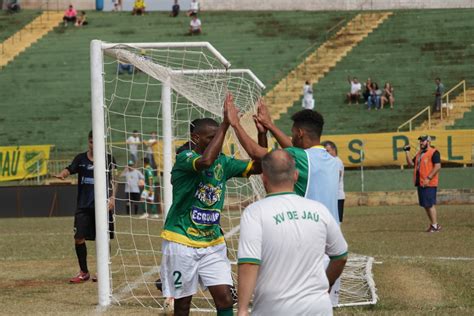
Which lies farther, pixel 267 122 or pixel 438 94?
pixel 438 94

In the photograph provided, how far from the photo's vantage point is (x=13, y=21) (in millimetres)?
50000

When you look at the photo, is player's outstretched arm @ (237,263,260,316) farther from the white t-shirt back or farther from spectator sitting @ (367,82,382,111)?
spectator sitting @ (367,82,382,111)

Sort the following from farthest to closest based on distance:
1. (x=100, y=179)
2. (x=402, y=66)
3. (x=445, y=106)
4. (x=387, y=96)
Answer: (x=402, y=66), (x=387, y=96), (x=445, y=106), (x=100, y=179)

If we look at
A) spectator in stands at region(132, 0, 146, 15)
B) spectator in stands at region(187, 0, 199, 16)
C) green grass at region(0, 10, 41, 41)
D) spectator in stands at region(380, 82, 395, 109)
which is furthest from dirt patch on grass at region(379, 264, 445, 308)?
spectator in stands at region(132, 0, 146, 15)

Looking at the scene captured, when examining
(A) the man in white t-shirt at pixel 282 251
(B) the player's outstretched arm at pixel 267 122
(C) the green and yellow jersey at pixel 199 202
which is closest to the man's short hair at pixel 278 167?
(A) the man in white t-shirt at pixel 282 251

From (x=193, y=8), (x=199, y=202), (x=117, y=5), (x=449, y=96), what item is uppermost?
(x=117, y=5)

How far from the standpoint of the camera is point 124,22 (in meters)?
49.2

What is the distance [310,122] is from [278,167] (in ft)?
6.00

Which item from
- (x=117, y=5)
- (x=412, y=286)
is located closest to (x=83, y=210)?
(x=412, y=286)

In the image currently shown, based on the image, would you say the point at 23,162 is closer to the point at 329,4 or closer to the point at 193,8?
the point at 193,8

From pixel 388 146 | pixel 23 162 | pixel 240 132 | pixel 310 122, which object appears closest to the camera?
pixel 240 132

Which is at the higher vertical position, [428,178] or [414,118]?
[414,118]

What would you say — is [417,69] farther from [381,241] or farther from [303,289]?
[303,289]

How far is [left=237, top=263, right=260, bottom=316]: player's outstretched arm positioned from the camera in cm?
582
